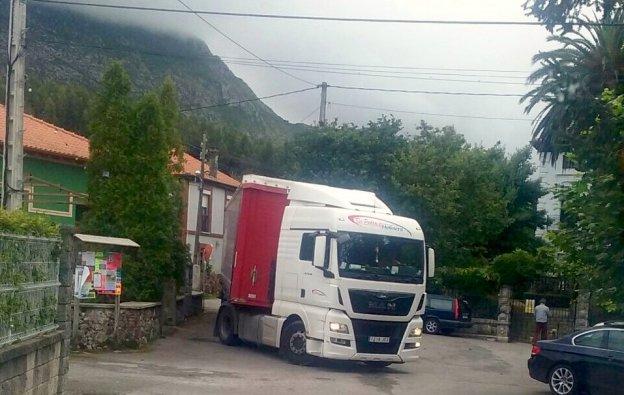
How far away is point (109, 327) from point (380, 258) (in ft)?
19.2

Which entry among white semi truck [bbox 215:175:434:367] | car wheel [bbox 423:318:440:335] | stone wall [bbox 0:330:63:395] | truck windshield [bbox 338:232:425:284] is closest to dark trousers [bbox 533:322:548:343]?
car wheel [bbox 423:318:440:335]

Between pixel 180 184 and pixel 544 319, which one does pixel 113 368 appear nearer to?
pixel 180 184

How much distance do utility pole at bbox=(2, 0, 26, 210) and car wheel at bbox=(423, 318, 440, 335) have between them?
19.3 m

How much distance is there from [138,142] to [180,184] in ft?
9.30

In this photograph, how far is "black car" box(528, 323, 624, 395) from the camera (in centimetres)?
1438

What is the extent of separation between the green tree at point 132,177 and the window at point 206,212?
24.8 m

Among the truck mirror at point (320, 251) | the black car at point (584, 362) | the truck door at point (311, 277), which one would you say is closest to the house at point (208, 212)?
the truck door at point (311, 277)

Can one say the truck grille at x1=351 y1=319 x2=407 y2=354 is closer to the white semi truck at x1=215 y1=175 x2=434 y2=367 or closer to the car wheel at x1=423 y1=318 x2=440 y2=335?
the white semi truck at x1=215 y1=175 x2=434 y2=367

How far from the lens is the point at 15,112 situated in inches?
613

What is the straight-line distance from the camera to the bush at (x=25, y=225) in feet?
29.2

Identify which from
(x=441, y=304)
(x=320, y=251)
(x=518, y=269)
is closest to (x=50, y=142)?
(x=320, y=251)

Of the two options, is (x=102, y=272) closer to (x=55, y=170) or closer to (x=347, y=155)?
(x=55, y=170)

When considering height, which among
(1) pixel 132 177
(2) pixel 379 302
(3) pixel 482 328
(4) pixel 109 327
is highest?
(1) pixel 132 177

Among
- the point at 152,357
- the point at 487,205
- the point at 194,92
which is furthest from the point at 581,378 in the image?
the point at 194,92
